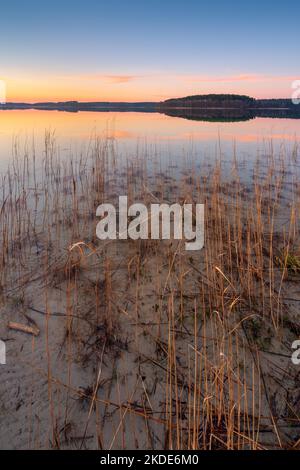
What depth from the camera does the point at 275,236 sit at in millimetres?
5422

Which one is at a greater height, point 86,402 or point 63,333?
point 63,333

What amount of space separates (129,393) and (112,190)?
6.09m

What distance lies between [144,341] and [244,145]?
1478 cm

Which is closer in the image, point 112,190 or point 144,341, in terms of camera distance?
point 144,341

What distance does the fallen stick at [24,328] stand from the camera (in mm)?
3133

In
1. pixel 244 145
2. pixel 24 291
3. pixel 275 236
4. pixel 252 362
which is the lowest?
pixel 252 362

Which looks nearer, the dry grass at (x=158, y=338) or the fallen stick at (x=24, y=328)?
the dry grass at (x=158, y=338)

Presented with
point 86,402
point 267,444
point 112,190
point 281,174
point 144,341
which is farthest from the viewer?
point 281,174

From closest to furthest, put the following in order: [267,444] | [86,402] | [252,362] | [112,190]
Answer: [267,444], [86,402], [252,362], [112,190]

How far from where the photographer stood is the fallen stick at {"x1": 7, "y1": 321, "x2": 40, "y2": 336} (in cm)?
313

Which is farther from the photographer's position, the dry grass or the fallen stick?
the fallen stick

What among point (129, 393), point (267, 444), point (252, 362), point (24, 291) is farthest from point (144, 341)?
point (24, 291)

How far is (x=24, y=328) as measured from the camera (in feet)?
10.4
